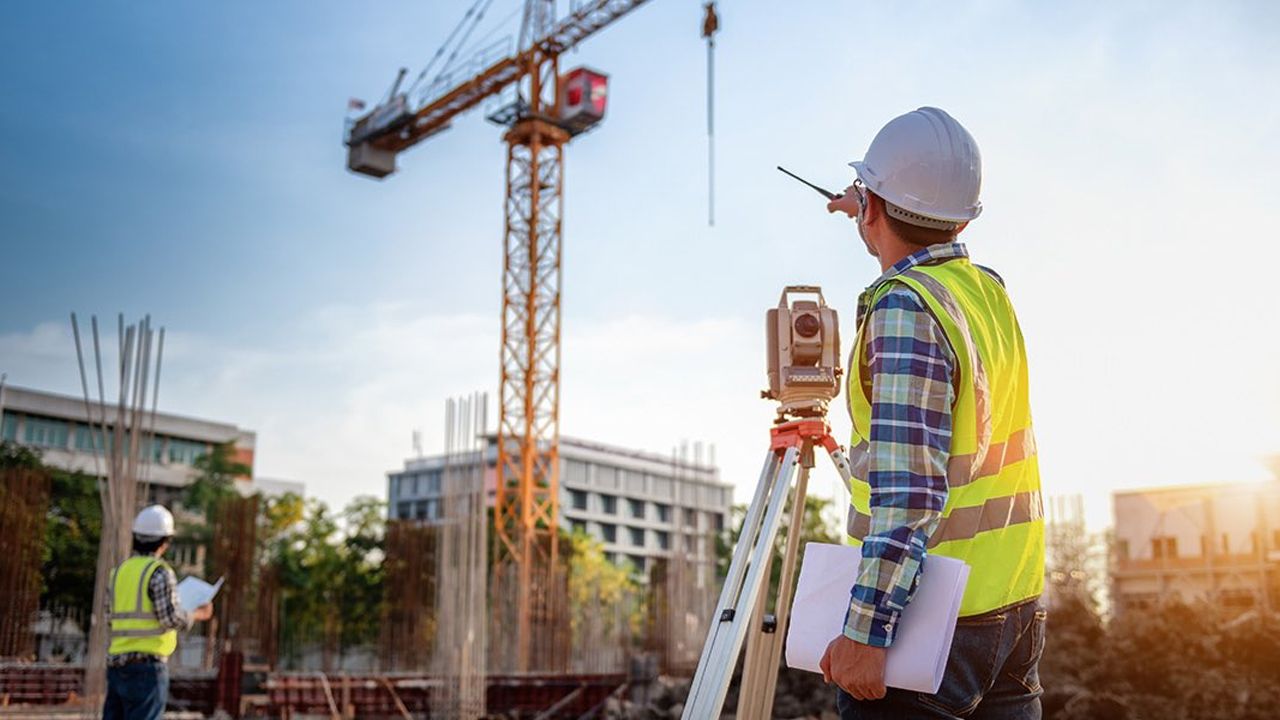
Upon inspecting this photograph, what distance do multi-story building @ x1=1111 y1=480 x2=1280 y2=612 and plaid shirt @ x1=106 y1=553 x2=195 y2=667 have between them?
41.9 ft

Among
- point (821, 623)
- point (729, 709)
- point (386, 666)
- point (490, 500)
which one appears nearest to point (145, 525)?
point (821, 623)

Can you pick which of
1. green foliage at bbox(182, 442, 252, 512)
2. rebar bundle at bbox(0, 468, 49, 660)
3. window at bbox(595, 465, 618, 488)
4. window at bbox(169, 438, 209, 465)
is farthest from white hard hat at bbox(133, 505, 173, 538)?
window at bbox(595, 465, 618, 488)

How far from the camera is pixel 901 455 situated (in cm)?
148

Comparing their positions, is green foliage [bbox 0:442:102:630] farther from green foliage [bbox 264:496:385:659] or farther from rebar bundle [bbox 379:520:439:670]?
rebar bundle [bbox 379:520:439:670]

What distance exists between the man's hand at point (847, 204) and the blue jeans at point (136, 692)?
13.1ft

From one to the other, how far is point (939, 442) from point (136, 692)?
433cm

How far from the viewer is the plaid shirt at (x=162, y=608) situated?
484 cm

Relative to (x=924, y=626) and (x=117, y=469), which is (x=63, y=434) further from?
(x=924, y=626)

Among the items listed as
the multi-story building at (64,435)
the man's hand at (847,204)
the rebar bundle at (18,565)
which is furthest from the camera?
the multi-story building at (64,435)

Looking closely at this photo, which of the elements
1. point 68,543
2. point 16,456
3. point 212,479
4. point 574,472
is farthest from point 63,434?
point 574,472

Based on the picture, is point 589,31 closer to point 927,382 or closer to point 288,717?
point 288,717

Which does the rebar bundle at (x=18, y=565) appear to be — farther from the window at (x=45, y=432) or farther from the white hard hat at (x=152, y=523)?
the window at (x=45, y=432)

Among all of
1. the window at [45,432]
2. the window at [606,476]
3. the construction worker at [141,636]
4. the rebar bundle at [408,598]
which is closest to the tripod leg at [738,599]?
the construction worker at [141,636]

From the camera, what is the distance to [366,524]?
3381 cm
